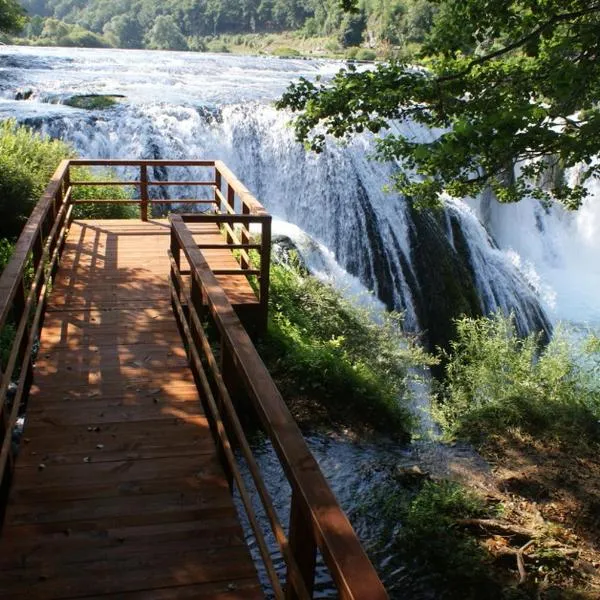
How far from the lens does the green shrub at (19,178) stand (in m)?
9.70

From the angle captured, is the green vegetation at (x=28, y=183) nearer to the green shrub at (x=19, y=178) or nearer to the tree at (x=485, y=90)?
the green shrub at (x=19, y=178)

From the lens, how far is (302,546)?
2283mm

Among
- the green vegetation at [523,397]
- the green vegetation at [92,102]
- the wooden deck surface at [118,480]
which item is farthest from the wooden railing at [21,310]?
the green vegetation at [92,102]

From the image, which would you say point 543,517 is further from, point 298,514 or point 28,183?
point 28,183

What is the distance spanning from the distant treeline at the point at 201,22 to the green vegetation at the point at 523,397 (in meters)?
54.6

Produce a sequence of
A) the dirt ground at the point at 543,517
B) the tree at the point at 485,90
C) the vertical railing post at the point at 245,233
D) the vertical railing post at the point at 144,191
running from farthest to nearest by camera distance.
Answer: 1. the vertical railing post at the point at 144,191
2. the vertical railing post at the point at 245,233
3. the tree at the point at 485,90
4. the dirt ground at the point at 543,517

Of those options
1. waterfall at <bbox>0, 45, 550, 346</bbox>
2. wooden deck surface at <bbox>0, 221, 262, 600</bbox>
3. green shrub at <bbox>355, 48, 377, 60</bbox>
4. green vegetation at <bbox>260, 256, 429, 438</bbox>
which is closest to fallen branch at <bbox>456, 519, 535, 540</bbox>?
green vegetation at <bbox>260, 256, 429, 438</bbox>

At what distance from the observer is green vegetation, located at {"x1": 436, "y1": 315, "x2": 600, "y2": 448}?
736 cm

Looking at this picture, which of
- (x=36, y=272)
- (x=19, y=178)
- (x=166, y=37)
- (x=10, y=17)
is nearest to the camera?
(x=36, y=272)

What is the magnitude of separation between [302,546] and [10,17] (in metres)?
13.0

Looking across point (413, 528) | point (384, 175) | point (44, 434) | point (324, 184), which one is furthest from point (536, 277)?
point (44, 434)

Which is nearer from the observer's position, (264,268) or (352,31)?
(264,268)

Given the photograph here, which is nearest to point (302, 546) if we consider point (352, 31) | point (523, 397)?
point (523, 397)

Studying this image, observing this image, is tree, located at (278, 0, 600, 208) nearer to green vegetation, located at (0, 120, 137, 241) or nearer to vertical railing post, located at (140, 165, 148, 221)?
vertical railing post, located at (140, 165, 148, 221)
